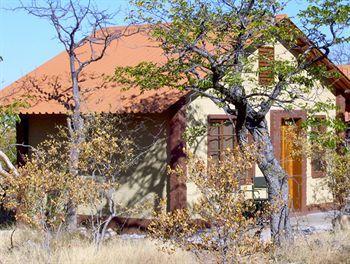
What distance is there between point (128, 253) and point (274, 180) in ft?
9.32

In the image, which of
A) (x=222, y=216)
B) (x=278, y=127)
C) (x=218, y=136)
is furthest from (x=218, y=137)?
(x=222, y=216)

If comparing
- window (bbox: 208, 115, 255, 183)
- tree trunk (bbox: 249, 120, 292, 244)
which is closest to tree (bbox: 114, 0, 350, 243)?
tree trunk (bbox: 249, 120, 292, 244)

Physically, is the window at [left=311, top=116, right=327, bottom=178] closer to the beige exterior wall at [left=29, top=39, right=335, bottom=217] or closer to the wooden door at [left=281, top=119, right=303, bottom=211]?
the wooden door at [left=281, top=119, right=303, bottom=211]

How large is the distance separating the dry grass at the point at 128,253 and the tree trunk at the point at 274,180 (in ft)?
0.91

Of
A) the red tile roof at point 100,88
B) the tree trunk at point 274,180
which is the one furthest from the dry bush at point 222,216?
the red tile roof at point 100,88

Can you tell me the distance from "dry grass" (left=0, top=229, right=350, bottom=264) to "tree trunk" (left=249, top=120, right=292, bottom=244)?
0.28 meters

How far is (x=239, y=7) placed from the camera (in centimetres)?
1102

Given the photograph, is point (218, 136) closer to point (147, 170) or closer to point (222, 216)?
point (147, 170)

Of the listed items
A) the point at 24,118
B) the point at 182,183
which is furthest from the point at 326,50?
the point at 24,118

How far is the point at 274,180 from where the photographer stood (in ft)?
35.9

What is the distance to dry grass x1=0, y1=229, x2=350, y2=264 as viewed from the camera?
8.95 meters

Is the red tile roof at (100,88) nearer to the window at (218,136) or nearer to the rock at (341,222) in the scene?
the window at (218,136)

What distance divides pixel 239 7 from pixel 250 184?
16.9 feet

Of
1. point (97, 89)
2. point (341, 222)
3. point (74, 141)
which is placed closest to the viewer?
point (74, 141)
